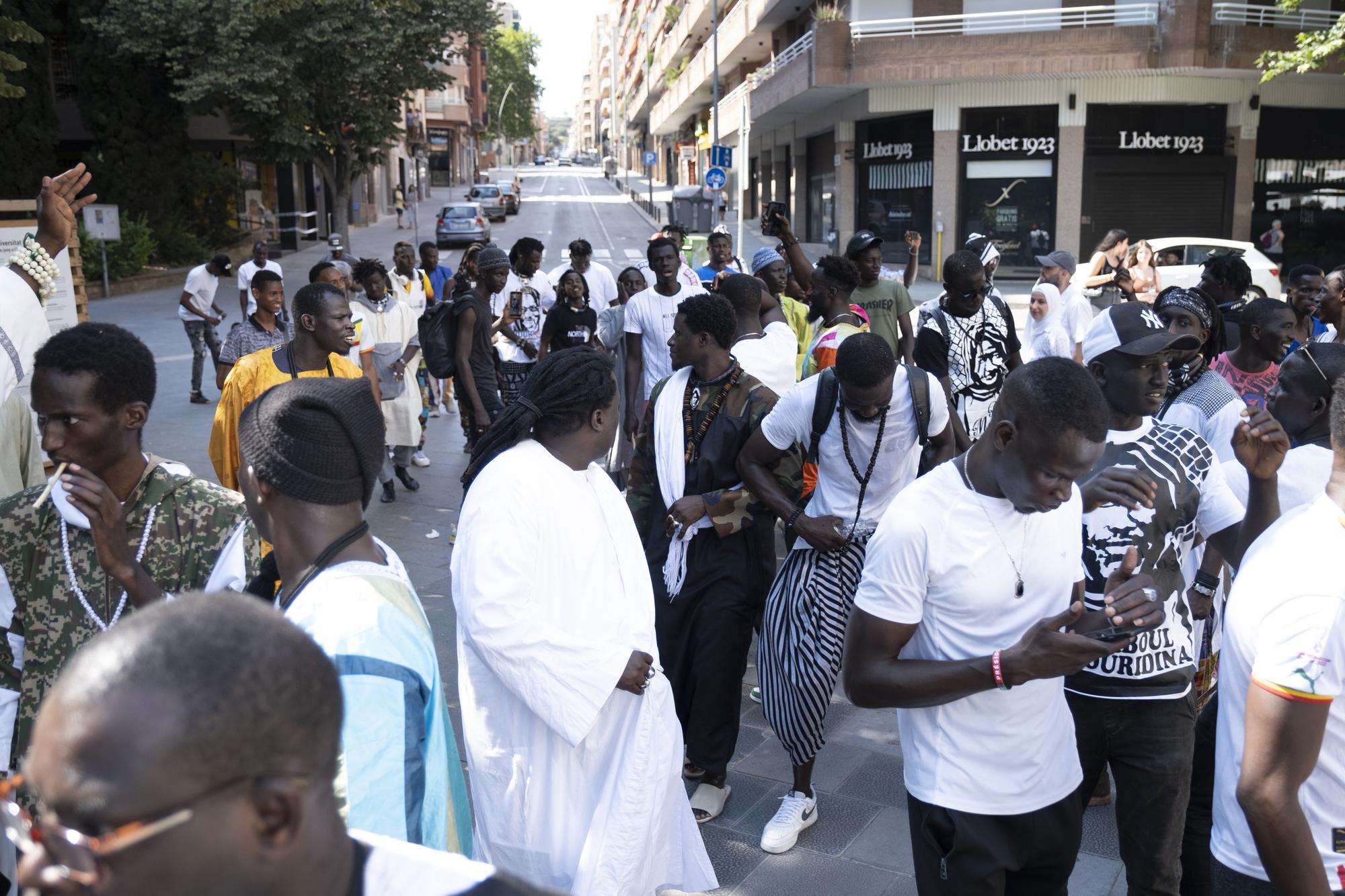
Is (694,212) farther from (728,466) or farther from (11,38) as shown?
(728,466)

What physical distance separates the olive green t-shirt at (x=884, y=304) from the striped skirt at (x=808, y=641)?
3.59 m

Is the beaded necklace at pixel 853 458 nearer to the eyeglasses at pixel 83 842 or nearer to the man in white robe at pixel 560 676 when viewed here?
the man in white robe at pixel 560 676

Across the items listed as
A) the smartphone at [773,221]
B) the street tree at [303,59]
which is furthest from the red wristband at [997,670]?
the street tree at [303,59]

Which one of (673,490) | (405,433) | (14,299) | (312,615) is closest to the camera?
(312,615)

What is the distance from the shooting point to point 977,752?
8.66ft

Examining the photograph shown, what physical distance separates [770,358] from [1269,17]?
25249 mm

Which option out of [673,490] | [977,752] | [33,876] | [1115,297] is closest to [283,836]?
[33,876]

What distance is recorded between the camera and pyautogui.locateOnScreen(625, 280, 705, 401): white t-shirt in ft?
24.9

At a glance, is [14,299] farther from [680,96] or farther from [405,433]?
[680,96]

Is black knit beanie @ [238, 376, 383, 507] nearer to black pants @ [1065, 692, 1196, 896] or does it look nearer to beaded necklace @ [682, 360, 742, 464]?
black pants @ [1065, 692, 1196, 896]

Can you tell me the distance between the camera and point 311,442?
208cm

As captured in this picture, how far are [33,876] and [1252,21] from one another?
1166 inches

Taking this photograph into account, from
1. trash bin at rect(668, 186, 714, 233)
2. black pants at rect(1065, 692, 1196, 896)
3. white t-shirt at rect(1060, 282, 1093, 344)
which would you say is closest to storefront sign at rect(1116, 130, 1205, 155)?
trash bin at rect(668, 186, 714, 233)

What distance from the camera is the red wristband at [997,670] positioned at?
2.47 metres
